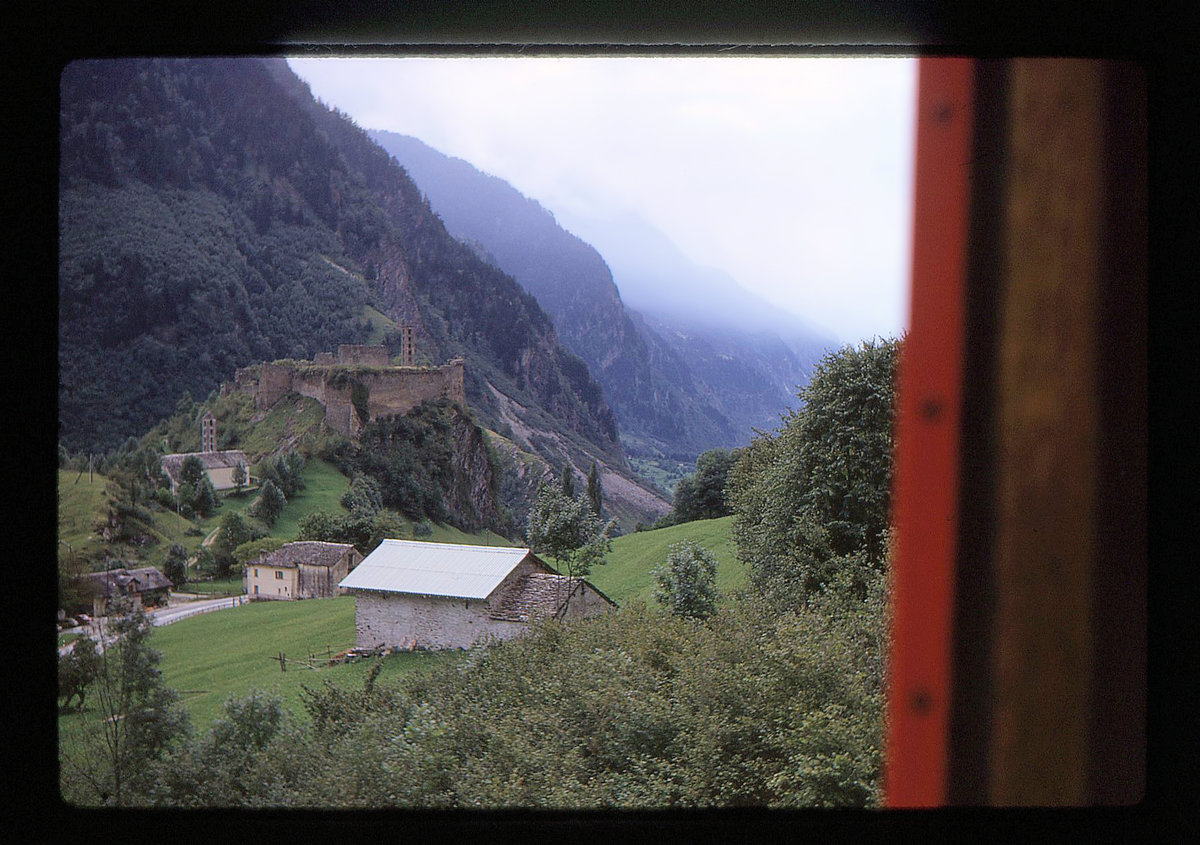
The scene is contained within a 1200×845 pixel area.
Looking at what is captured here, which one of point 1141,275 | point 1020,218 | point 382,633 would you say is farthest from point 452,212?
point 1141,275

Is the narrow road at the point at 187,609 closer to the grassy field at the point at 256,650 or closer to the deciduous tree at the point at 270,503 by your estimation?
the grassy field at the point at 256,650

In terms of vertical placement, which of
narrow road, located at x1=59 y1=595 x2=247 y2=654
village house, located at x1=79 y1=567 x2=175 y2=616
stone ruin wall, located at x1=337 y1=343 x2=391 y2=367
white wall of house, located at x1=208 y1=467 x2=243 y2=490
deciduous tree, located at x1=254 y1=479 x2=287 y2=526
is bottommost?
narrow road, located at x1=59 y1=595 x2=247 y2=654

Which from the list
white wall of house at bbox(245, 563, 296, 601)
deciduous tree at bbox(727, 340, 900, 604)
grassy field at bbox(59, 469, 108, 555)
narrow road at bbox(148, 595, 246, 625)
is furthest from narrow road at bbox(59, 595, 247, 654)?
deciduous tree at bbox(727, 340, 900, 604)

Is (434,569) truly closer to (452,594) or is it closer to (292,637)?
(452,594)

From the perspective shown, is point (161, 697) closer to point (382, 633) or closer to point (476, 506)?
point (382, 633)

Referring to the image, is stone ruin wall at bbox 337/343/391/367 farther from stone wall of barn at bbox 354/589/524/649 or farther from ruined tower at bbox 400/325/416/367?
stone wall of barn at bbox 354/589/524/649

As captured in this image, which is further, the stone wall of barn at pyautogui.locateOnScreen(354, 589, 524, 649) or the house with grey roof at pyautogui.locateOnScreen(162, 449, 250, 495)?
the stone wall of barn at pyautogui.locateOnScreen(354, 589, 524, 649)

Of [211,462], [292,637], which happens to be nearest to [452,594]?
[292,637]
